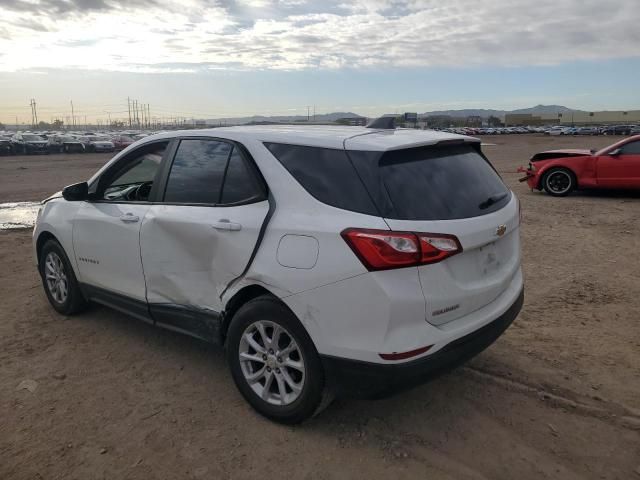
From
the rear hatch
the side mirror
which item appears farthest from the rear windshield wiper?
the side mirror

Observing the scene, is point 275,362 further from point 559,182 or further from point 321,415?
point 559,182

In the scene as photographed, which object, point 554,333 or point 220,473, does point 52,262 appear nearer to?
point 220,473

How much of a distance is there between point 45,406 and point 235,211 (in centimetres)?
181

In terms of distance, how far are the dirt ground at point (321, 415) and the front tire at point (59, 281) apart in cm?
14

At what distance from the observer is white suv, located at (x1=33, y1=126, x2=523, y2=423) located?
109 inches

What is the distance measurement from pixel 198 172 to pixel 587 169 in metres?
10.7

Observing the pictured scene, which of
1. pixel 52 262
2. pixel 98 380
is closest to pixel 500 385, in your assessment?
pixel 98 380

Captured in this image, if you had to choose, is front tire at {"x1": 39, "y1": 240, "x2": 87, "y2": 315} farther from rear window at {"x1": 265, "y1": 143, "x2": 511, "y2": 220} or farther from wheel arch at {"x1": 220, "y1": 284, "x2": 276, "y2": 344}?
rear window at {"x1": 265, "y1": 143, "x2": 511, "y2": 220}

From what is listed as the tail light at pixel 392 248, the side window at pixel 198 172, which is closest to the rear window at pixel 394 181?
the tail light at pixel 392 248

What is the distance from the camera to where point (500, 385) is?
3.70m

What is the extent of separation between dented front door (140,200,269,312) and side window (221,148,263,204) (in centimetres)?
7

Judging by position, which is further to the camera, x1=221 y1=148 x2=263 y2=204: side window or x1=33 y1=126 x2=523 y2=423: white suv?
x1=221 y1=148 x2=263 y2=204: side window

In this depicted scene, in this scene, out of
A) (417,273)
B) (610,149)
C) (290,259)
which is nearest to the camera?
(417,273)

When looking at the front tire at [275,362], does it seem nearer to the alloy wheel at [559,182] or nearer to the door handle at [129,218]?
the door handle at [129,218]
